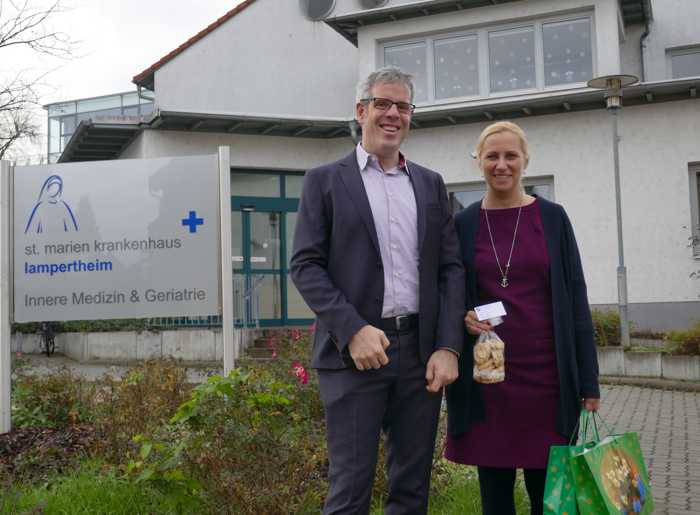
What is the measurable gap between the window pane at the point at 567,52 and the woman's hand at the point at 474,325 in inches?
538

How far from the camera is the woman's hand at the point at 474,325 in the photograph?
3123 mm

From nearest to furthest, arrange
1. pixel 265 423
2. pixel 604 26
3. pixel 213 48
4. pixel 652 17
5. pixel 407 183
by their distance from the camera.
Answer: pixel 407 183, pixel 265 423, pixel 604 26, pixel 652 17, pixel 213 48

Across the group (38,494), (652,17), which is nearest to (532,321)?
(38,494)

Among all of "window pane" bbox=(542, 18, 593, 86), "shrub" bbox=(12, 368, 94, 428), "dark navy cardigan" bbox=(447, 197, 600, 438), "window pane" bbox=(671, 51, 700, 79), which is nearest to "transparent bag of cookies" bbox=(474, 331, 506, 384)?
"dark navy cardigan" bbox=(447, 197, 600, 438)

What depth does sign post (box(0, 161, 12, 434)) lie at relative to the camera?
628 cm

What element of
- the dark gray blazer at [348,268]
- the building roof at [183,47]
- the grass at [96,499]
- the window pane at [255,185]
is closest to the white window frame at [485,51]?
the window pane at [255,185]

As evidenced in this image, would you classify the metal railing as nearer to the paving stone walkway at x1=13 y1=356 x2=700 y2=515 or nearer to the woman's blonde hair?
the paving stone walkway at x1=13 y1=356 x2=700 y2=515

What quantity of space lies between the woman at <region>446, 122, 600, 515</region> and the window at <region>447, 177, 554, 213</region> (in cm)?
1284

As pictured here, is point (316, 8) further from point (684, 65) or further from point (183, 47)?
point (684, 65)

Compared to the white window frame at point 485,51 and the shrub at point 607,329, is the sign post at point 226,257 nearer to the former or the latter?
the shrub at point 607,329

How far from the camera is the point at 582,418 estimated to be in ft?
10.5

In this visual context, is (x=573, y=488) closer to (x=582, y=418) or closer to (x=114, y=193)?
(x=582, y=418)

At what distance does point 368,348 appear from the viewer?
272cm

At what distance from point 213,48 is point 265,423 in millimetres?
16590
